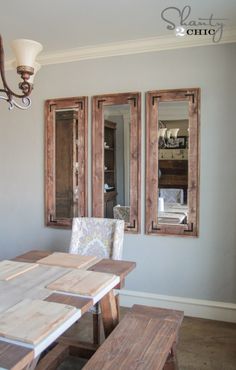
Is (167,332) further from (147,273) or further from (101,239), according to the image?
(147,273)

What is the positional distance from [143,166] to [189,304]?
1324 millimetres

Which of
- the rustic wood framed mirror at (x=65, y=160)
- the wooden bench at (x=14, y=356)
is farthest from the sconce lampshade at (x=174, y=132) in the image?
the wooden bench at (x=14, y=356)

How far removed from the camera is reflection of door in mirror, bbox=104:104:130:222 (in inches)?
130

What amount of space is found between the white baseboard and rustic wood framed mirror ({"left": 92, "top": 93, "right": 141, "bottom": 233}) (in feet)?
2.09

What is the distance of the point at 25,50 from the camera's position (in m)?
1.81

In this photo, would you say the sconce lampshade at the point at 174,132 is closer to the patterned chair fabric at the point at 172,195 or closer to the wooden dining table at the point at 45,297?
the patterned chair fabric at the point at 172,195

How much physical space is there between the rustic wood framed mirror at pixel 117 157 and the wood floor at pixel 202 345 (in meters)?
0.97

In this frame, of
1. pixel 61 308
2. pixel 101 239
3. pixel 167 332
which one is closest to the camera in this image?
pixel 61 308

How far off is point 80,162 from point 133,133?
61 cm

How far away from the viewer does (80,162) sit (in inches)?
136

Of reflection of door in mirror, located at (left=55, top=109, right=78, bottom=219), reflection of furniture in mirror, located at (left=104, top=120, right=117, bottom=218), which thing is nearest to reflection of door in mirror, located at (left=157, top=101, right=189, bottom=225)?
reflection of furniture in mirror, located at (left=104, top=120, right=117, bottom=218)

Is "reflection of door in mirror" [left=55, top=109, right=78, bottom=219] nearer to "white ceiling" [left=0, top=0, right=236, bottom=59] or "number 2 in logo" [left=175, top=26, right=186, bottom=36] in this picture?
"white ceiling" [left=0, top=0, right=236, bottom=59]

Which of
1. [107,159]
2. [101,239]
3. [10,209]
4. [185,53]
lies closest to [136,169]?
[107,159]

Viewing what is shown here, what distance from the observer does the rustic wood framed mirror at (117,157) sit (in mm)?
3259
